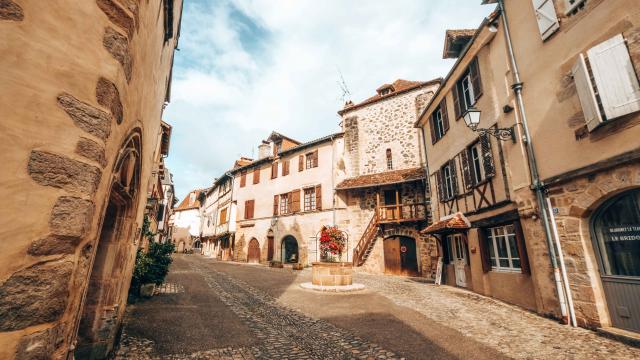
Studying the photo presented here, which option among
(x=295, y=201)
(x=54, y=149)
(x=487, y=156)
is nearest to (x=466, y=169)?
(x=487, y=156)

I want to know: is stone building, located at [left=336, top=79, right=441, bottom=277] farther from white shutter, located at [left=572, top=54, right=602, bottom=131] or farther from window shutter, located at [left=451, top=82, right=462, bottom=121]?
white shutter, located at [left=572, top=54, right=602, bottom=131]

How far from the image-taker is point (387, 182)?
15.9 metres

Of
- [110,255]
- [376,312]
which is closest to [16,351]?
[110,255]

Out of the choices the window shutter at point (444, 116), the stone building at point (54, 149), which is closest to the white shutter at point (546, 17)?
the window shutter at point (444, 116)

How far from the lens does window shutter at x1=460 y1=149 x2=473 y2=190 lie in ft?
31.0

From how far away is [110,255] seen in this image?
3.55 metres

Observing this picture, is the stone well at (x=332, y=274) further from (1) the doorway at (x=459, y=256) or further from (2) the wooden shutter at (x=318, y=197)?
(2) the wooden shutter at (x=318, y=197)

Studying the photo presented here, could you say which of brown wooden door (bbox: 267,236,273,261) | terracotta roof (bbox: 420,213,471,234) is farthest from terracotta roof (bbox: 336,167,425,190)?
brown wooden door (bbox: 267,236,273,261)

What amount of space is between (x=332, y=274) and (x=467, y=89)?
8.08 m

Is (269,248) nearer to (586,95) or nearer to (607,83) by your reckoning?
(586,95)

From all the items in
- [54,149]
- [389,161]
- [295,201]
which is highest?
[389,161]

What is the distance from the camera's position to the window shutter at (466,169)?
9.46 m

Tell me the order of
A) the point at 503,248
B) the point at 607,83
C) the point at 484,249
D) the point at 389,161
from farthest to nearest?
the point at 389,161, the point at 484,249, the point at 503,248, the point at 607,83

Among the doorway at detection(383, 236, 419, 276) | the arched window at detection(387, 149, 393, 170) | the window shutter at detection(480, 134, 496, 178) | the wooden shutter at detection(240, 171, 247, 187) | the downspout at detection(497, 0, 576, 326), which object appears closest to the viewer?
the downspout at detection(497, 0, 576, 326)
